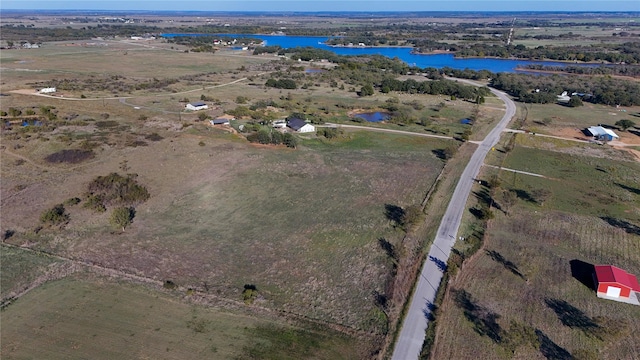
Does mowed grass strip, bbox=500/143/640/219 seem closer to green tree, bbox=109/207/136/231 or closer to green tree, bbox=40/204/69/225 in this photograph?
green tree, bbox=109/207/136/231

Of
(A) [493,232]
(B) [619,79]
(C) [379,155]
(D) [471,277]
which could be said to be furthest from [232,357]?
(B) [619,79]

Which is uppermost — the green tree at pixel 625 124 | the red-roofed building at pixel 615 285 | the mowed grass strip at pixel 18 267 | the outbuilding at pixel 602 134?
the green tree at pixel 625 124

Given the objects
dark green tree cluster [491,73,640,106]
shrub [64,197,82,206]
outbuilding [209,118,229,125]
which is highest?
dark green tree cluster [491,73,640,106]

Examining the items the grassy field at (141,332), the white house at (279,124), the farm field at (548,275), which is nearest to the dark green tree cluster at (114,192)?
the grassy field at (141,332)

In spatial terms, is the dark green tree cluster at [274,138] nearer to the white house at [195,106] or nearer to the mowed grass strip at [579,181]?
the white house at [195,106]

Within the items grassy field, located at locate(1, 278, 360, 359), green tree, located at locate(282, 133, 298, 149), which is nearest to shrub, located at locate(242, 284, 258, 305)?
grassy field, located at locate(1, 278, 360, 359)

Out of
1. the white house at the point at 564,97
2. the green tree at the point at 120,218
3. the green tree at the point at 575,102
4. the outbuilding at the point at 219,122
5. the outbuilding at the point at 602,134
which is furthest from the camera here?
the white house at the point at 564,97
